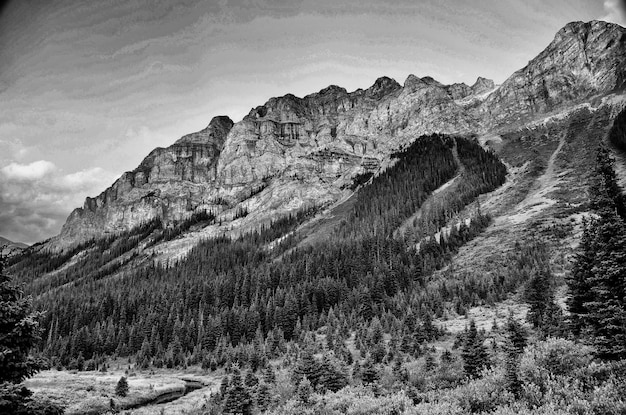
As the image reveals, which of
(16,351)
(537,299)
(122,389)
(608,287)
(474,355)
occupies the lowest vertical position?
(122,389)

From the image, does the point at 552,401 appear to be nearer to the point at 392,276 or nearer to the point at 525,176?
the point at 392,276

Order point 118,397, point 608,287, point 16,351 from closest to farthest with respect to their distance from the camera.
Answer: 1. point 16,351
2. point 608,287
3. point 118,397

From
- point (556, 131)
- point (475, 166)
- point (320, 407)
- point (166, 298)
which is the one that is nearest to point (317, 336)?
point (320, 407)

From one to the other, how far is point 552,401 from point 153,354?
297 ft

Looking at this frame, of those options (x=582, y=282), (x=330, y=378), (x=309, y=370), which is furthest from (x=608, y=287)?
(x=309, y=370)

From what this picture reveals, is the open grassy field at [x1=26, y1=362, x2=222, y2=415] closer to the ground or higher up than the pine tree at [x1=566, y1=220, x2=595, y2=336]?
closer to the ground

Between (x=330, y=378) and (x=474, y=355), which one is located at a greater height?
(x=474, y=355)

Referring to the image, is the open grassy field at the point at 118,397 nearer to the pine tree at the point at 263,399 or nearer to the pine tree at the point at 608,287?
the pine tree at the point at 263,399

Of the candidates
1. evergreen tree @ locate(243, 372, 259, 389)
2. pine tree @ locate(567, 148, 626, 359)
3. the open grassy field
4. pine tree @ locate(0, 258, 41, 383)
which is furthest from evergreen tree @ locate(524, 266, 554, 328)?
pine tree @ locate(0, 258, 41, 383)

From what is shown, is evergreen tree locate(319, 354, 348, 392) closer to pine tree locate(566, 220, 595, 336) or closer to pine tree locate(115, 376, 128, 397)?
pine tree locate(566, 220, 595, 336)

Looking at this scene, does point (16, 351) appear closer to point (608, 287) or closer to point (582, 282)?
point (608, 287)

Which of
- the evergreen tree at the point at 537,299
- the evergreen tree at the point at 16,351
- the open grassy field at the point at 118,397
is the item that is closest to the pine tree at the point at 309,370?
the open grassy field at the point at 118,397


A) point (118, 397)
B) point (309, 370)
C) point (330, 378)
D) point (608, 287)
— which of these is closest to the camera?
point (608, 287)

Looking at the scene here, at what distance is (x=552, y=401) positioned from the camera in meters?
10.2
